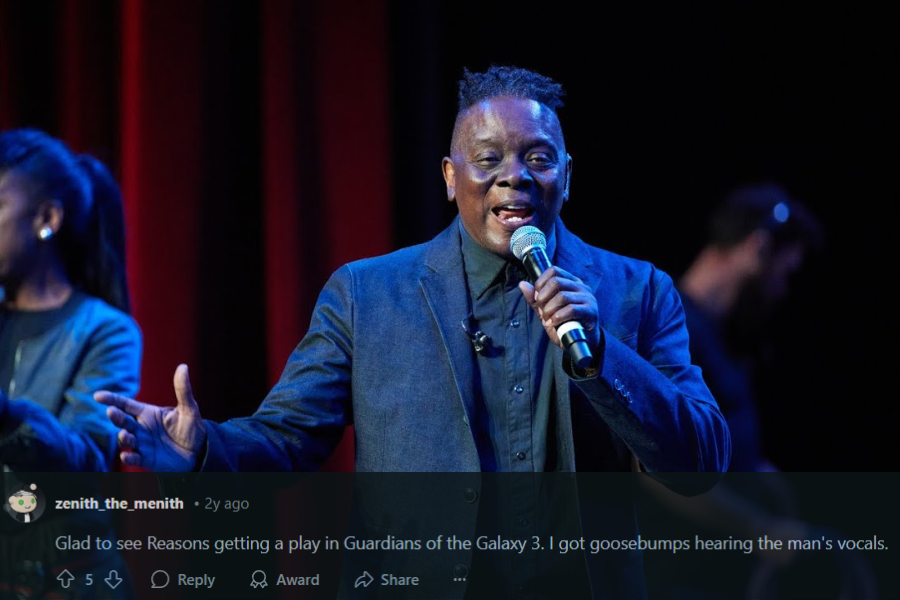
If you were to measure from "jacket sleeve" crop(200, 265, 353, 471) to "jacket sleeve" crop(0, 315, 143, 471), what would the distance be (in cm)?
59

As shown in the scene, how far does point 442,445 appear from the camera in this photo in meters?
1.89

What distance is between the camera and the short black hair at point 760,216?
2363mm

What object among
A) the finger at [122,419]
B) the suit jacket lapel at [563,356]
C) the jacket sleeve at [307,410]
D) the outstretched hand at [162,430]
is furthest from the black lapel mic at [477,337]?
the finger at [122,419]

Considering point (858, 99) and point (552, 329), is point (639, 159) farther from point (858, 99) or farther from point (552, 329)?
point (552, 329)

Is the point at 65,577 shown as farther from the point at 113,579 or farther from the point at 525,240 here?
the point at 525,240

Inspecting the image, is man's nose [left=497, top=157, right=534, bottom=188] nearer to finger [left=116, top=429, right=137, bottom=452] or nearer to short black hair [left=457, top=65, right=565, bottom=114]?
short black hair [left=457, top=65, right=565, bottom=114]

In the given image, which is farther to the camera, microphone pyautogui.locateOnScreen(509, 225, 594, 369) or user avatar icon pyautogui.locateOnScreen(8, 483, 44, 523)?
user avatar icon pyautogui.locateOnScreen(8, 483, 44, 523)

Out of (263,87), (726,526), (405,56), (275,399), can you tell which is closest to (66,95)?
(263,87)

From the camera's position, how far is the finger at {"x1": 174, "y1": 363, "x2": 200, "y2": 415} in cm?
170

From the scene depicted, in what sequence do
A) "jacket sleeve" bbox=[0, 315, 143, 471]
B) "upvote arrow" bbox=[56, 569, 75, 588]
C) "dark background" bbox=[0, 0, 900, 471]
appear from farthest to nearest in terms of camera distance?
1. "dark background" bbox=[0, 0, 900, 471]
2. "jacket sleeve" bbox=[0, 315, 143, 471]
3. "upvote arrow" bbox=[56, 569, 75, 588]

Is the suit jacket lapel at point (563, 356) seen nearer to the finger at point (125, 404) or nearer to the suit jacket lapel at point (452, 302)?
the suit jacket lapel at point (452, 302)

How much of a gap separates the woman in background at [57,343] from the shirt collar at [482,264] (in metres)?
0.95

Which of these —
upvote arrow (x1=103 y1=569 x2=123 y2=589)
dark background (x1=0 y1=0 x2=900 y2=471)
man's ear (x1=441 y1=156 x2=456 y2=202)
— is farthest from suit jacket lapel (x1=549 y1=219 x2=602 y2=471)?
upvote arrow (x1=103 y1=569 x2=123 y2=589)

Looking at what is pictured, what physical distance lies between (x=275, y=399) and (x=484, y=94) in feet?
2.52
